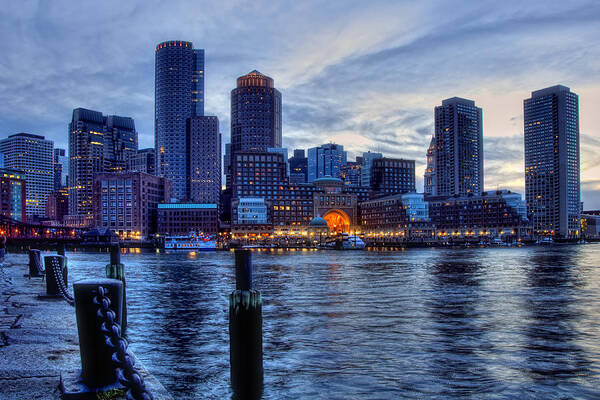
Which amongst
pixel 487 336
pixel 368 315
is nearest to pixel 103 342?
pixel 487 336

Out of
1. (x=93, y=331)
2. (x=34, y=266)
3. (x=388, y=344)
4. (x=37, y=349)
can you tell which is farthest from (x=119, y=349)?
(x=34, y=266)

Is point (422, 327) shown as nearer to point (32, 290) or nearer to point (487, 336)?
point (487, 336)

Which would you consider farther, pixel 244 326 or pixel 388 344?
pixel 388 344

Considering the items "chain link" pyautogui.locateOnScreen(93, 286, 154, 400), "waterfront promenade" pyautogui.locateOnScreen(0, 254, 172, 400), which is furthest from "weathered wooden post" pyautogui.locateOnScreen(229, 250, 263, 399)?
"chain link" pyautogui.locateOnScreen(93, 286, 154, 400)

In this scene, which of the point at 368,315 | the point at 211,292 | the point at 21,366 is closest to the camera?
the point at 21,366

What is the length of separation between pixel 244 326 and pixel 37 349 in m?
5.57

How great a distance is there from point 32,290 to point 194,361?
1386 cm

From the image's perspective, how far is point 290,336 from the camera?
22.7 m

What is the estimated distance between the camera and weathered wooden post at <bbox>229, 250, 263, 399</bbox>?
38.1ft

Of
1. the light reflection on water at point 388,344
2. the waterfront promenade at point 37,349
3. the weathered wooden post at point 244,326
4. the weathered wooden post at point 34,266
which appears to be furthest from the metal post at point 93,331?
the weathered wooden post at point 34,266

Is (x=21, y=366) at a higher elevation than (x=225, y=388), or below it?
higher

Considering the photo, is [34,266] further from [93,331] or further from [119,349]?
[119,349]

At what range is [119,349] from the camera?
7895 millimetres

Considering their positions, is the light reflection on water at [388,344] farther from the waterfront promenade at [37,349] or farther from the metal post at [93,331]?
the metal post at [93,331]
